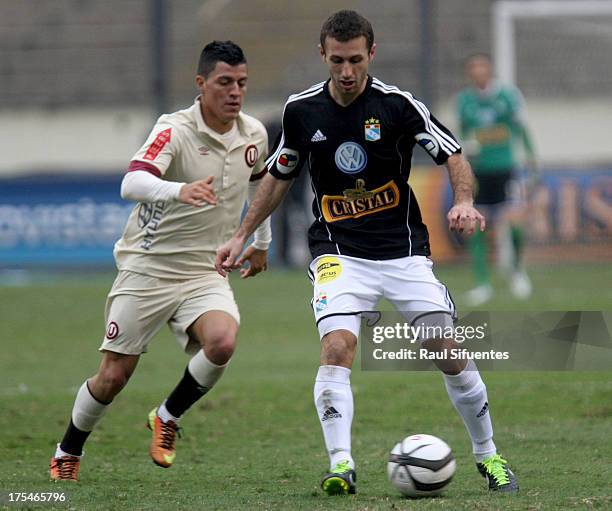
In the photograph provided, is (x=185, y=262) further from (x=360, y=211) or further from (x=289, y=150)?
(x=360, y=211)

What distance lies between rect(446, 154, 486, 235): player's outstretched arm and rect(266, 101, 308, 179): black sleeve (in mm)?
745

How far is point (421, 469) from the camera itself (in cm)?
577

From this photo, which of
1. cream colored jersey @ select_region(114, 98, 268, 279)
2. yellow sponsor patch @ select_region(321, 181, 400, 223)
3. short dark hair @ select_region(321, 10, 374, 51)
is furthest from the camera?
cream colored jersey @ select_region(114, 98, 268, 279)

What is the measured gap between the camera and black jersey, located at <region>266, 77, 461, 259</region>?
6.20m

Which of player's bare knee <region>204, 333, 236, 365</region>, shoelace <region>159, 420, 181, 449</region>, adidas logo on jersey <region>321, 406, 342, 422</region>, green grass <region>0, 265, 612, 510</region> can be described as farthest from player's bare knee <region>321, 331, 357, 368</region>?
shoelace <region>159, 420, 181, 449</region>

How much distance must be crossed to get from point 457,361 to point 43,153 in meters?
22.2

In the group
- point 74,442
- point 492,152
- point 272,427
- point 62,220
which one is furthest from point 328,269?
point 62,220

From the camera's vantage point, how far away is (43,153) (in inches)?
1068

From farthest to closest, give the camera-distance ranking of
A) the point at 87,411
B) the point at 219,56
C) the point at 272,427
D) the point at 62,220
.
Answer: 1. the point at 62,220
2. the point at 272,427
3. the point at 219,56
4. the point at 87,411

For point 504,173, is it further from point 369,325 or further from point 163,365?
point 369,325

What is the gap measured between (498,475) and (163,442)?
6.59ft

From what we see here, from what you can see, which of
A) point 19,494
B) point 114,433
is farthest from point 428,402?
point 19,494

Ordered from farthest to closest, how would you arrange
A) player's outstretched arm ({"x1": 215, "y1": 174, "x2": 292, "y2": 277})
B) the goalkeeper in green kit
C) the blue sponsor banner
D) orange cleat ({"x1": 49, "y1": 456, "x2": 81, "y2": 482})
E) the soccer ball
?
the blue sponsor banner → the goalkeeper in green kit → orange cleat ({"x1": 49, "y1": 456, "x2": 81, "y2": 482}) → player's outstretched arm ({"x1": 215, "y1": 174, "x2": 292, "y2": 277}) → the soccer ball

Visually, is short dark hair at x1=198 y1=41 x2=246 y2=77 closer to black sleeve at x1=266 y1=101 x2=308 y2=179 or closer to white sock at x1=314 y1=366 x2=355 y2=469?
black sleeve at x1=266 y1=101 x2=308 y2=179
